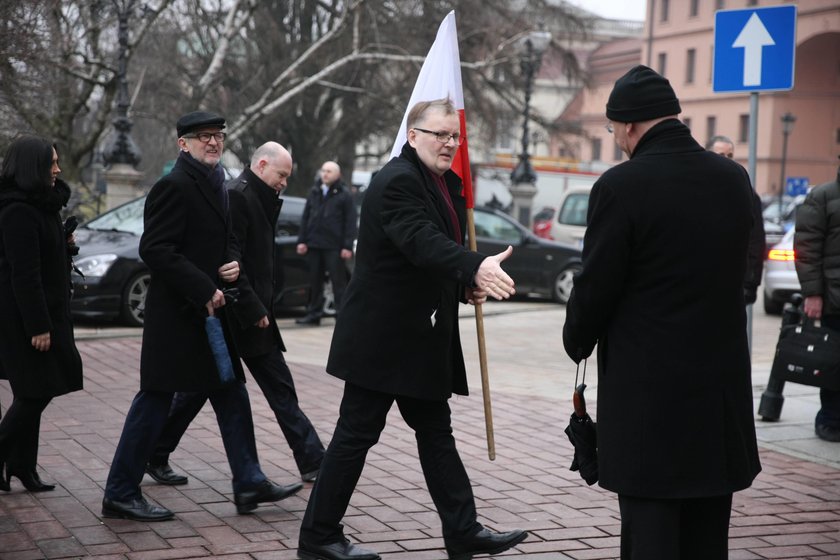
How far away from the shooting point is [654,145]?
3.63 meters

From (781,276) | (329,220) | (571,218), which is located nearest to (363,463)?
(329,220)

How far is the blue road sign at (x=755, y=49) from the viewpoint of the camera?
8227 millimetres

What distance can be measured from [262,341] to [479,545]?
181cm

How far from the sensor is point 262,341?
19.9ft

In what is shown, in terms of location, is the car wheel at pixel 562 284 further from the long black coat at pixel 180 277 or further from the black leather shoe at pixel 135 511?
the black leather shoe at pixel 135 511

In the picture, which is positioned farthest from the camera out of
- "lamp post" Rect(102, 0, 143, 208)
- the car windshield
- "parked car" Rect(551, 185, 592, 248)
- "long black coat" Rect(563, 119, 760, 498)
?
"parked car" Rect(551, 185, 592, 248)

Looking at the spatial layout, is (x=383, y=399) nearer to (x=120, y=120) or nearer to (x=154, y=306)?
(x=154, y=306)

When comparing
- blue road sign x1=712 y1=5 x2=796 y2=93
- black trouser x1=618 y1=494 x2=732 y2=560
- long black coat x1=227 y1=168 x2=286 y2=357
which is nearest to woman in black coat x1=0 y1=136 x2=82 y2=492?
long black coat x1=227 y1=168 x2=286 y2=357

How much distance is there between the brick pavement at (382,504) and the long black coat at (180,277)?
68cm

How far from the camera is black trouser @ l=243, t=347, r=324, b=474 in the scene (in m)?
6.13

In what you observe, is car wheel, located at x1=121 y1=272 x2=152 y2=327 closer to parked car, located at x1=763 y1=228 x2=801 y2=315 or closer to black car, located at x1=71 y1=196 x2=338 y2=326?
black car, located at x1=71 y1=196 x2=338 y2=326

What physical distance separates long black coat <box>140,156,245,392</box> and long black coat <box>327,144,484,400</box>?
3.10 feet

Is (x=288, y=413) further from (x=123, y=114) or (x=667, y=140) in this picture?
(x=123, y=114)

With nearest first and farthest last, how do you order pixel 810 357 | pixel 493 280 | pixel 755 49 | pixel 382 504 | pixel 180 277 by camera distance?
pixel 493 280 < pixel 180 277 < pixel 382 504 < pixel 810 357 < pixel 755 49
